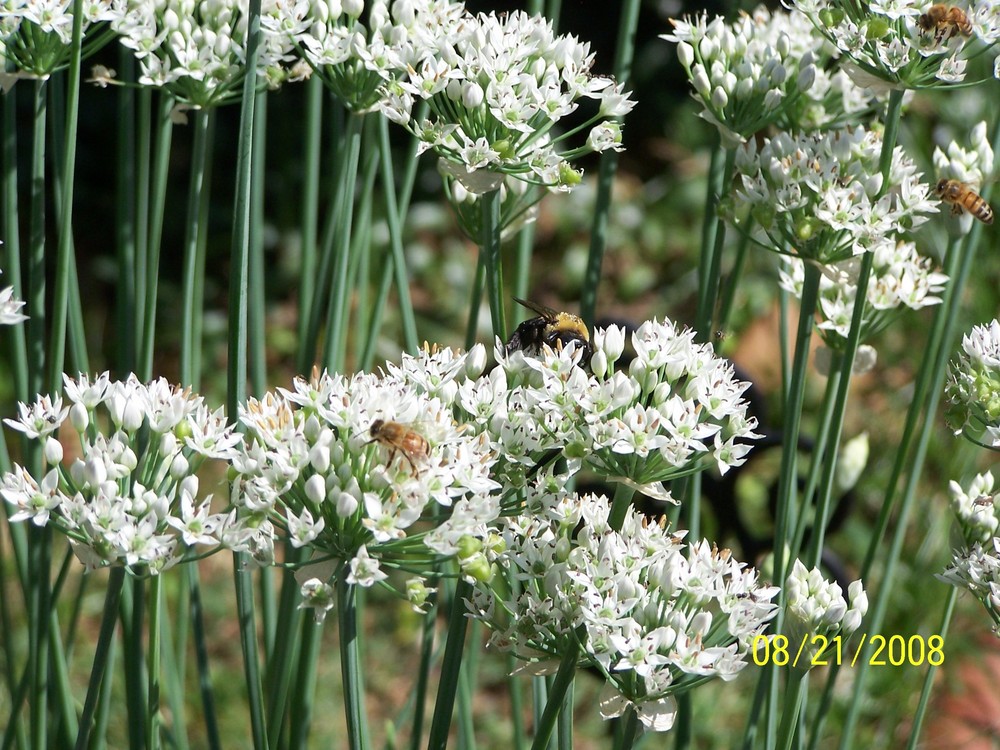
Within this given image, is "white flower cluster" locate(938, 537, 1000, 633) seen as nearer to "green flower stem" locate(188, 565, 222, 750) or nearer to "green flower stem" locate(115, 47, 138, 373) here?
"green flower stem" locate(188, 565, 222, 750)

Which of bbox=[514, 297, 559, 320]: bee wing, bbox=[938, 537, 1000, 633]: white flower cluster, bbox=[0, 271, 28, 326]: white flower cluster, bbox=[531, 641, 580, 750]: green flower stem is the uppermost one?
bbox=[0, 271, 28, 326]: white flower cluster

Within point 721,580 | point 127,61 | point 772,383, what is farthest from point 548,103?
point 772,383

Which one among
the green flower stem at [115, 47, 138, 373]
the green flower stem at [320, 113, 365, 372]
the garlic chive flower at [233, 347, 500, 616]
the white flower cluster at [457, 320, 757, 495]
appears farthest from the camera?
the green flower stem at [115, 47, 138, 373]

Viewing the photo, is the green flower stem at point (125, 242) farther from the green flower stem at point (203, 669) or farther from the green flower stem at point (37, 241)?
the green flower stem at point (203, 669)

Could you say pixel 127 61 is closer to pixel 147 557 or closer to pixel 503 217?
pixel 503 217

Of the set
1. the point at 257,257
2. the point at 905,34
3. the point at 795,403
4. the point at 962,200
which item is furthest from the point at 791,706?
the point at 257,257

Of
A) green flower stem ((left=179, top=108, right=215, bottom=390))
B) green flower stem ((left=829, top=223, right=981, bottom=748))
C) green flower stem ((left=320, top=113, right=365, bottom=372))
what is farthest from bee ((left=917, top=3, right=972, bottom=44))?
green flower stem ((left=179, top=108, right=215, bottom=390))
